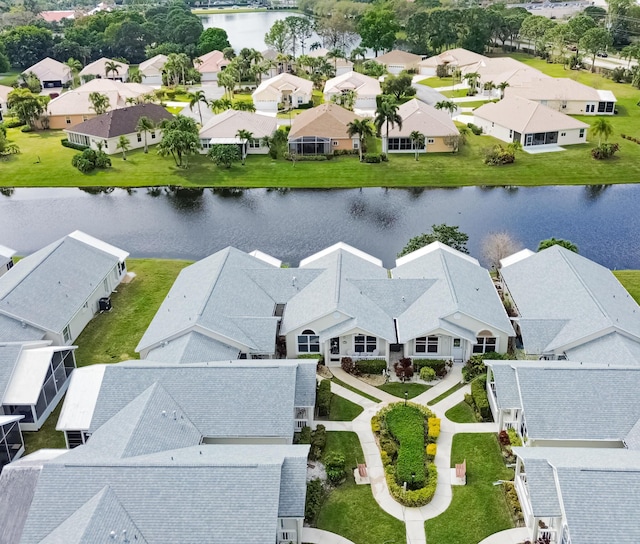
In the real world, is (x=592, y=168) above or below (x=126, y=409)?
below

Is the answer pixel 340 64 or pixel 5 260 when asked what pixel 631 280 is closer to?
pixel 5 260

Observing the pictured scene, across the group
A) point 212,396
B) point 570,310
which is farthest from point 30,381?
point 570,310

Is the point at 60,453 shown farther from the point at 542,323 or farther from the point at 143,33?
the point at 143,33

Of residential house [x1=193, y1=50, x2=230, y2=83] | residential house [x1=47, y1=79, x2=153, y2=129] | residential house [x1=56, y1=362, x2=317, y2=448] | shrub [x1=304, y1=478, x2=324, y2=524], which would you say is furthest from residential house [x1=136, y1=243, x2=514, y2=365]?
residential house [x1=193, y1=50, x2=230, y2=83]

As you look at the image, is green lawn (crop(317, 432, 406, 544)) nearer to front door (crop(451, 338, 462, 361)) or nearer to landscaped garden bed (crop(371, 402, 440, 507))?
landscaped garden bed (crop(371, 402, 440, 507))

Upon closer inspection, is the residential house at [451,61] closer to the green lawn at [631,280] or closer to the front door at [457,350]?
the green lawn at [631,280]

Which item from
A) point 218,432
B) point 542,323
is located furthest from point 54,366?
point 542,323

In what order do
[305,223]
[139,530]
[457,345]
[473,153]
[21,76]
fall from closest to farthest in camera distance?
[139,530] < [457,345] < [305,223] < [473,153] < [21,76]
